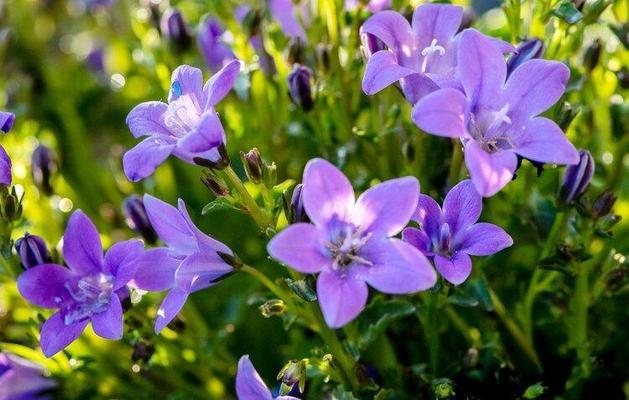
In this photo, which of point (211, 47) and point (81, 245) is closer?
point (81, 245)

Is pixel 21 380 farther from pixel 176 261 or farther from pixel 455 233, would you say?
pixel 455 233

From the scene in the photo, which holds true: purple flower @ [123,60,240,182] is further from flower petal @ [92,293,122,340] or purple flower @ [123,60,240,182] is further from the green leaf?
the green leaf

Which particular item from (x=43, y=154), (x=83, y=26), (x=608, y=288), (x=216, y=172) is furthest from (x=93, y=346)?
(x=83, y=26)

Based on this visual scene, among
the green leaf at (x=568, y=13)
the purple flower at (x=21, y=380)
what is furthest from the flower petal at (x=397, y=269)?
the purple flower at (x=21, y=380)

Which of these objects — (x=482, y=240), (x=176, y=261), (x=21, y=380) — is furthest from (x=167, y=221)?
(x=21, y=380)

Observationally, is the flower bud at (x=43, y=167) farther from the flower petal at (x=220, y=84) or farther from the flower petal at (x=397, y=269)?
the flower petal at (x=397, y=269)

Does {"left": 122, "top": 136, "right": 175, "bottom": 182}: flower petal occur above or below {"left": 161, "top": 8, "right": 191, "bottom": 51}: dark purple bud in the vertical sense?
above

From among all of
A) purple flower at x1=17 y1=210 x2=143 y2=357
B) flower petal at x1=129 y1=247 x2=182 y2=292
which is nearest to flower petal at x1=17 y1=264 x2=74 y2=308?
purple flower at x1=17 y1=210 x2=143 y2=357
